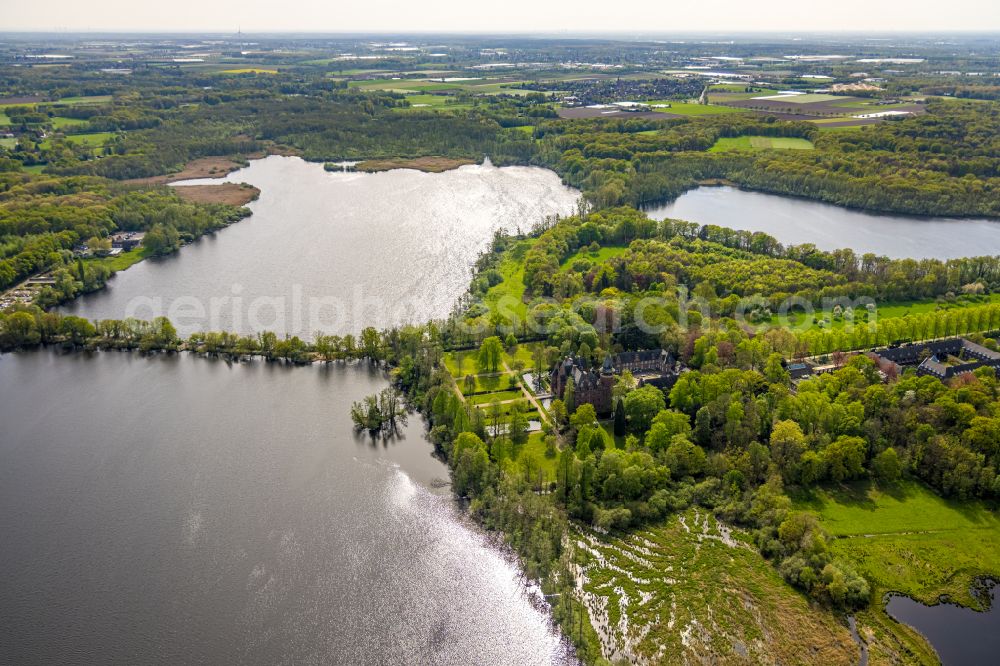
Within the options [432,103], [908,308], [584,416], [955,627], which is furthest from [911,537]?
[432,103]

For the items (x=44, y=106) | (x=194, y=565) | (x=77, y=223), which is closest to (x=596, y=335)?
(x=194, y=565)

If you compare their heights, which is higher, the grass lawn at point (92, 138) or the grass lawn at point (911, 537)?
the grass lawn at point (92, 138)

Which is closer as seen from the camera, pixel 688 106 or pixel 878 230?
pixel 878 230

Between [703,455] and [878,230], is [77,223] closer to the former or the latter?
[703,455]

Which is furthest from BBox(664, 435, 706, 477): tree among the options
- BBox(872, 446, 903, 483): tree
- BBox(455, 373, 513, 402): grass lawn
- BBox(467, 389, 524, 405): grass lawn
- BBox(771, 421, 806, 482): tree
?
BBox(455, 373, 513, 402): grass lawn

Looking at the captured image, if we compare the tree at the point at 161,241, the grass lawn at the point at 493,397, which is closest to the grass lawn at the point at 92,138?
the tree at the point at 161,241

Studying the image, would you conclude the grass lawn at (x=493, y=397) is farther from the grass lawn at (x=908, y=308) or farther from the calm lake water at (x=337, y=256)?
the grass lawn at (x=908, y=308)

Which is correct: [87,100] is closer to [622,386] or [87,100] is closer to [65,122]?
[65,122]
